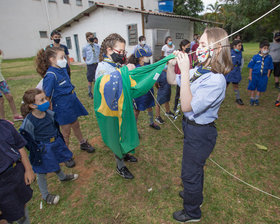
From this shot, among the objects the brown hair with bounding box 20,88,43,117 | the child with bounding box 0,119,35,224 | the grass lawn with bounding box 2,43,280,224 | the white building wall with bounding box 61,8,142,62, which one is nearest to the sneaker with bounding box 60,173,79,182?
the grass lawn with bounding box 2,43,280,224

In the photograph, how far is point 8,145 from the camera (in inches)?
66.1

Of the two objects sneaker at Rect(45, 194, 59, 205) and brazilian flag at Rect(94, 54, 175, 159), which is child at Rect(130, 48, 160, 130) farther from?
sneaker at Rect(45, 194, 59, 205)

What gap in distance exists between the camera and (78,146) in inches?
154

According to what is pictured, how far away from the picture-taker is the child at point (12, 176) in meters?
1.63

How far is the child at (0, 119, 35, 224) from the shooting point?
5.35ft

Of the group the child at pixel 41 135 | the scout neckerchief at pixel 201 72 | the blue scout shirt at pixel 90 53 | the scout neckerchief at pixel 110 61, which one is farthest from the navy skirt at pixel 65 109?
the blue scout shirt at pixel 90 53

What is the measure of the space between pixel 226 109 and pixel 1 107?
20.8ft

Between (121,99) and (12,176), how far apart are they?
1.39 meters

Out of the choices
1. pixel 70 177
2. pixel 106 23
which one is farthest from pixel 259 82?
pixel 106 23

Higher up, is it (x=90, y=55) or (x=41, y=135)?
(x=90, y=55)

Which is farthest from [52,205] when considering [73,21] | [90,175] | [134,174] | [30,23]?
[30,23]

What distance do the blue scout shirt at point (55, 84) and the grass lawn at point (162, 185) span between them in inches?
54.1

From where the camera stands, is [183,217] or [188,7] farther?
[188,7]

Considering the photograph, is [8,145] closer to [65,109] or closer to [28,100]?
[28,100]
